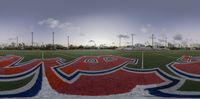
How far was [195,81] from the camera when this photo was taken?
9336 mm

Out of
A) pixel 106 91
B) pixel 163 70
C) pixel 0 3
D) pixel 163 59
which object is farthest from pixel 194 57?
pixel 0 3

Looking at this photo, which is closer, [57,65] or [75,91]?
[75,91]

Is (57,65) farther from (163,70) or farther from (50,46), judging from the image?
(163,70)

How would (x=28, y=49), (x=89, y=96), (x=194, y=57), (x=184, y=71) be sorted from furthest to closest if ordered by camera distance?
(x=28, y=49), (x=194, y=57), (x=184, y=71), (x=89, y=96)

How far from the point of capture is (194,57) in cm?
1201

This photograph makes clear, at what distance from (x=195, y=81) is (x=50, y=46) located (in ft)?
21.1

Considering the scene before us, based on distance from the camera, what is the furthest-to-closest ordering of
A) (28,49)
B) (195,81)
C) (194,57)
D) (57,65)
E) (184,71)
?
(28,49) < (194,57) < (57,65) < (184,71) < (195,81)

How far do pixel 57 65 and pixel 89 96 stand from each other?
323 centimetres

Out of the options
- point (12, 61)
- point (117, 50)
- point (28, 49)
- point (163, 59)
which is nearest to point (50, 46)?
point (28, 49)

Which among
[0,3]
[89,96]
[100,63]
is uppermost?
[0,3]

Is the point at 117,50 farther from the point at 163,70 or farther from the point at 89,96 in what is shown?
the point at 89,96

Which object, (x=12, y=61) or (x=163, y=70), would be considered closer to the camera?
(x=163, y=70)

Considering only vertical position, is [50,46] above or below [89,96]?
above

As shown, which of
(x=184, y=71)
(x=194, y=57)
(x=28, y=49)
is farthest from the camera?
(x=28, y=49)
